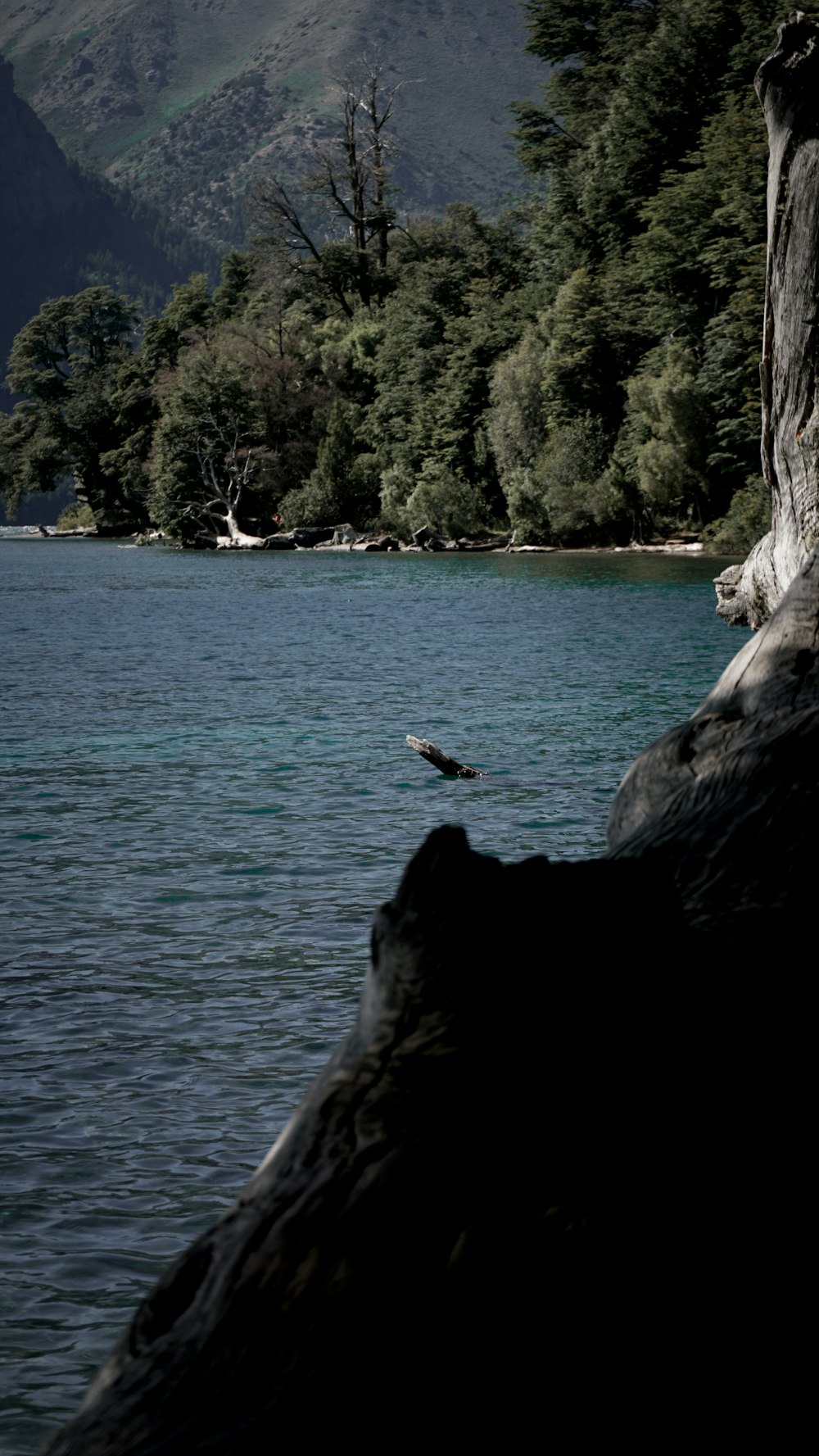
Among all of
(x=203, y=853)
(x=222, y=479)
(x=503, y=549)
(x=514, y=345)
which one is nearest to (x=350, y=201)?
(x=222, y=479)

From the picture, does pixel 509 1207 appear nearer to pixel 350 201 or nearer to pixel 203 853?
pixel 203 853

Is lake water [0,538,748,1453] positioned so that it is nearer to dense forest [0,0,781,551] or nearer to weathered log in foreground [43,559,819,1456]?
weathered log in foreground [43,559,819,1456]

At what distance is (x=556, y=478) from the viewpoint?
6166 cm

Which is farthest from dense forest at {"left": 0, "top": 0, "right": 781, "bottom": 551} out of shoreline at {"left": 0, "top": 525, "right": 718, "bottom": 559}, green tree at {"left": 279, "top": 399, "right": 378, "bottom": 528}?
shoreline at {"left": 0, "top": 525, "right": 718, "bottom": 559}

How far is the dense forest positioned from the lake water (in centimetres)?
2947

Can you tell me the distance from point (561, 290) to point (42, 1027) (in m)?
61.0

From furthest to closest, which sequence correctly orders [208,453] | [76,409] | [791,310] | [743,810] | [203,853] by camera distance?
[76,409], [208,453], [203,853], [791,310], [743,810]

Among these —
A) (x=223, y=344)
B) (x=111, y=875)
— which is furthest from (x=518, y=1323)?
(x=223, y=344)

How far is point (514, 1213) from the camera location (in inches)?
81.6

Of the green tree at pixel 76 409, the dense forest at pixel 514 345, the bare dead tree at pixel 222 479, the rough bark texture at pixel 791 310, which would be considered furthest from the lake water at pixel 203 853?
the green tree at pixel 76 409

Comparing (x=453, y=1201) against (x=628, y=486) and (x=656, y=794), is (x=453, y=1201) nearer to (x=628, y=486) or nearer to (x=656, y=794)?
(x=656, y=794)

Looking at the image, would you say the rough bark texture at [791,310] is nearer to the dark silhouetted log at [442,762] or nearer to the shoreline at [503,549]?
the dark silhouetted log at [442,762]

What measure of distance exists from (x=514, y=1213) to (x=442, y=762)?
36.3 feet

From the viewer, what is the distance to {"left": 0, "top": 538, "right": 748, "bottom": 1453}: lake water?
5.23m
